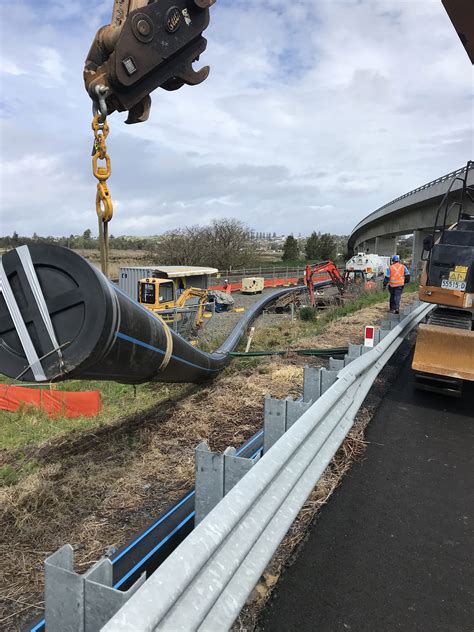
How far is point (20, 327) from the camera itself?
2613 mm

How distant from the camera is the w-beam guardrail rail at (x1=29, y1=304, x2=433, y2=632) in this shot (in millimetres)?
1457

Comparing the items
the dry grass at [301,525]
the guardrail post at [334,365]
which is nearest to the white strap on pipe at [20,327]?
the dry grass at [301,525]

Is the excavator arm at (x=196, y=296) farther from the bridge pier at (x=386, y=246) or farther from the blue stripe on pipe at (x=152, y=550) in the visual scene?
the bridge pier at (x=386, y=246)

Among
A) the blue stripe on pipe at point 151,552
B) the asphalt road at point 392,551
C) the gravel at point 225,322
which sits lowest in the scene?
the gravel at point 225,322

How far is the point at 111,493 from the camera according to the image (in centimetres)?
349

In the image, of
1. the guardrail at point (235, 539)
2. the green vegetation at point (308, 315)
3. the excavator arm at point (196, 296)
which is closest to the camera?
the guardrail at point (235, 539)

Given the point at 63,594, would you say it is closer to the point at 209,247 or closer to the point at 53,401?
the point at 53,401

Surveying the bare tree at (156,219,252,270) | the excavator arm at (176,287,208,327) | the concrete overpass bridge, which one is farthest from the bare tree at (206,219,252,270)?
the excavator arm at (176,287,208,327)

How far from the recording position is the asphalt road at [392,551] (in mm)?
2445

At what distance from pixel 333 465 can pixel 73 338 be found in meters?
2.63

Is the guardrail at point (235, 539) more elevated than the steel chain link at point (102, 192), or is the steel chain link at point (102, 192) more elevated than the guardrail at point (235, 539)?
the steel chain link at point (102, 192)

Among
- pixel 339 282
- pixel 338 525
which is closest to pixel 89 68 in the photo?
pixel 338 525

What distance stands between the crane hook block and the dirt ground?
134 inches

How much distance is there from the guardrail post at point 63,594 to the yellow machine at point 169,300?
1697 cm
